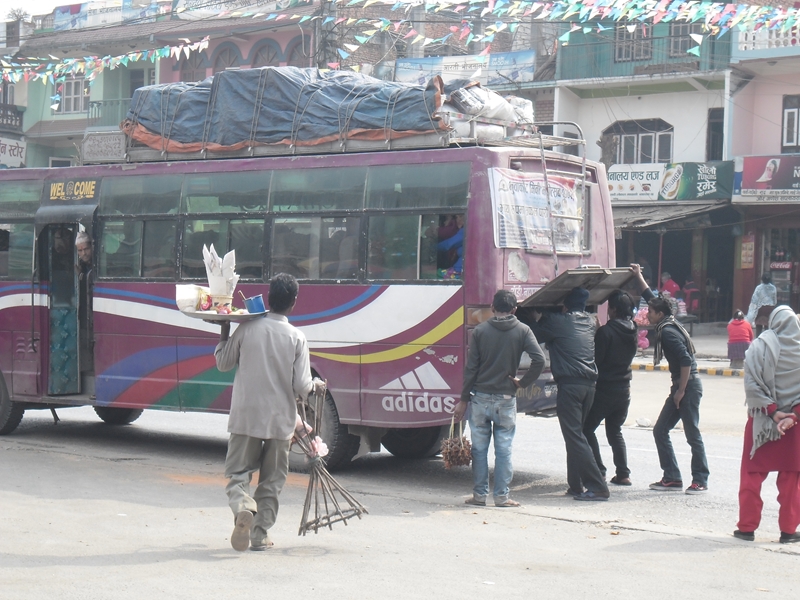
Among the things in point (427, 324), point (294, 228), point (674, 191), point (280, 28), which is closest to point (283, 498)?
point (427, 324)

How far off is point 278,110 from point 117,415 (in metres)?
4.74

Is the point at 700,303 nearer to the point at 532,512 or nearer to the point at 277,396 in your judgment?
the point at 532,512

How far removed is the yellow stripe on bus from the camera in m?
8.80

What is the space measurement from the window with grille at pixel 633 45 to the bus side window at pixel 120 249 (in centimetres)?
1998

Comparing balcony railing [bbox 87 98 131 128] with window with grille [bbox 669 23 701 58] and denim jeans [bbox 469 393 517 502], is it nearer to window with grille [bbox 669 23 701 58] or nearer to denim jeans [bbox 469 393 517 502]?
window with grille [bbox 669 23 701 58]

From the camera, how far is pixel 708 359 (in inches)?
891

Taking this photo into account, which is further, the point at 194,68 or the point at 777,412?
the point at 194,68

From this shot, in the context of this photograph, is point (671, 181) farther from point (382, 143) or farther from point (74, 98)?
point (74, 98)

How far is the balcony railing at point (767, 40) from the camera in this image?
2558 cm

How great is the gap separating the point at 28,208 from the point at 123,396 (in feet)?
8.13

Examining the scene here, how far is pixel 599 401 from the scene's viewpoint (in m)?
9.00

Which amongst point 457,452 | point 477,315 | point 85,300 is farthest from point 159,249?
point 457,452

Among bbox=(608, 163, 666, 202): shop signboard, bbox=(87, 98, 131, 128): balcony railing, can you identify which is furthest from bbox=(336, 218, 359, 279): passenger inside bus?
bbox=(87, 98, 131, 128): balcony railing

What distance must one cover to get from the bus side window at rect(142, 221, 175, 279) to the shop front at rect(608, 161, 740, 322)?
1645 cm
